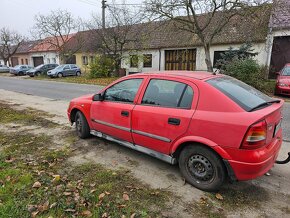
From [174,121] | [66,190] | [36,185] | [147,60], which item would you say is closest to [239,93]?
[174,121]

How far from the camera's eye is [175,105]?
3.49 metres

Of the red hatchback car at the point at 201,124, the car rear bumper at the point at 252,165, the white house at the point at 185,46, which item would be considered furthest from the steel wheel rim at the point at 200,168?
the white house at the point at 185,46

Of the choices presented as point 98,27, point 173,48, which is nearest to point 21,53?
point 98,27

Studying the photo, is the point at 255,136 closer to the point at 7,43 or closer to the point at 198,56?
the point at 198,56

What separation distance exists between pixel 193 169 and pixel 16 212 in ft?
7.64

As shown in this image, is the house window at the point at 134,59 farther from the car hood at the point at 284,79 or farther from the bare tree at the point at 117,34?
the car hood at the point at 284,79

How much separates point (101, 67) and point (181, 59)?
25.7ft

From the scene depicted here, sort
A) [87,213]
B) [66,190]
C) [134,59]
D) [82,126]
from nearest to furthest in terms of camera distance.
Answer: [87,213], [66,190], [82,126], [134,59]

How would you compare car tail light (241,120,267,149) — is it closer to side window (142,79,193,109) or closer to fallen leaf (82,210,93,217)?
side window (142,79,193,109)

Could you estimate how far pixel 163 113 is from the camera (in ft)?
11.6

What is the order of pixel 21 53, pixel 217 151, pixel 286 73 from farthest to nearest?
1. pixel 21 53
2. pixel 286 73
3. pixel 217 151

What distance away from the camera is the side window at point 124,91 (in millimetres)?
4133

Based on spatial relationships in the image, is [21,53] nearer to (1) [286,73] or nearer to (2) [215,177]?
(1) [286,73]

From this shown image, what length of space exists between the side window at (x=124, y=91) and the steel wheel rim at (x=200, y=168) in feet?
4.74
